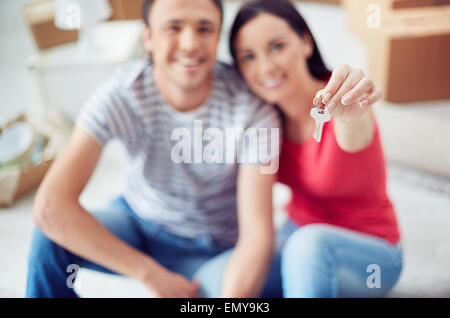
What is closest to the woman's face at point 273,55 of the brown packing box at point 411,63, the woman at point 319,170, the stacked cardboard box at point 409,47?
the woman at point 319,170

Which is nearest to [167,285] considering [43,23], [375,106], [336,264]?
[336,264]

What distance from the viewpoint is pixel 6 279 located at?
108cm

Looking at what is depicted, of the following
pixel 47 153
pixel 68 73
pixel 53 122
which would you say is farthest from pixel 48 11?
pixel 47 153

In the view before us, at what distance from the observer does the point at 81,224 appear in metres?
A: 0.85

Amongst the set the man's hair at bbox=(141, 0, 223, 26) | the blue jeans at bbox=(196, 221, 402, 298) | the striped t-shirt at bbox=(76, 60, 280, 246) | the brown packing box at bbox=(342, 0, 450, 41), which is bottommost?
the blue jeans at bbox=(196, 221, 402, 298)

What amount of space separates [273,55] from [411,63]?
0.70 metres

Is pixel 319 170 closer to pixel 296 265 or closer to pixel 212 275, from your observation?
pixel 296 265

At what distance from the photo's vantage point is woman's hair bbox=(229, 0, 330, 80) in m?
0.76

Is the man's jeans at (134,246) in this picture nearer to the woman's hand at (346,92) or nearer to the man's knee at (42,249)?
the man's knee at (42,249)

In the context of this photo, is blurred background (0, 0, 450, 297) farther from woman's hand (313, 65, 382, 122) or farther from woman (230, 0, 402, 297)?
woman's hand (313, 65, 382, 122)

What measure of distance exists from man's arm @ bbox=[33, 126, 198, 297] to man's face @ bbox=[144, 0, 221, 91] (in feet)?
0.64

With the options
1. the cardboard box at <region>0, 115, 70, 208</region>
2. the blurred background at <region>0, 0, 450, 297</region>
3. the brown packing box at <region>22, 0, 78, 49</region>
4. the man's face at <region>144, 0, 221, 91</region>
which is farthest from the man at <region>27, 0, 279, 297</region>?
the brown packing box at <region>22, 0, 78, 49</region>

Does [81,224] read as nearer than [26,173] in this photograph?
Yes

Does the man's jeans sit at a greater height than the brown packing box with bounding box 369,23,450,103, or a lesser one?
lesser
